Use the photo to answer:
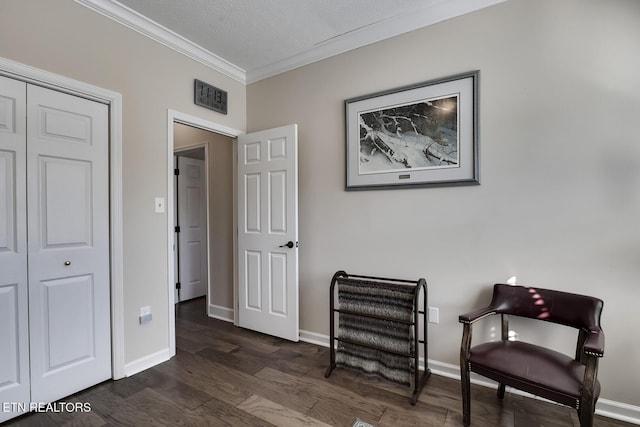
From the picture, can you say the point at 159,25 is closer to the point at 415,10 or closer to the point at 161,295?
the point at 415,10

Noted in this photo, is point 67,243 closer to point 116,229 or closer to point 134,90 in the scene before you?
point 116,229

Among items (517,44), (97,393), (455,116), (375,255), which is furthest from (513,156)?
(97,393)

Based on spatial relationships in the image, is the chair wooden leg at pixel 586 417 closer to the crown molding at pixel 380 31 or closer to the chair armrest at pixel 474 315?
the chair armrest at pixel 474 315

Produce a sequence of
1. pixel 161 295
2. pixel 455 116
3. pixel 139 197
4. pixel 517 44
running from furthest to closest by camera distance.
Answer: pixel 161 295, pixel 139 197, pixel 455 116, pixel 517 44

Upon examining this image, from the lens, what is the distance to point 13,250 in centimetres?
183

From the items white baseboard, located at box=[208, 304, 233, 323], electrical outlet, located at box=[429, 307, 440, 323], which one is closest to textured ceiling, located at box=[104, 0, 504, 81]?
electrical outlet, located at box=[429, 307, 440, 323]

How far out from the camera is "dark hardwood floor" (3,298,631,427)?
1802mm

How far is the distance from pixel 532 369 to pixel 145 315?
266cm

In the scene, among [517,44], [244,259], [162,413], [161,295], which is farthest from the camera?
[244,259]

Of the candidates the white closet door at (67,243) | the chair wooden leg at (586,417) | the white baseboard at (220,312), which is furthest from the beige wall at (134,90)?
the chair wooden leg at (586,417)

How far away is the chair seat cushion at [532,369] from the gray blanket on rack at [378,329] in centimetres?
50

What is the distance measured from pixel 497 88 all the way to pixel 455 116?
308mm

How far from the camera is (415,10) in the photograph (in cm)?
231

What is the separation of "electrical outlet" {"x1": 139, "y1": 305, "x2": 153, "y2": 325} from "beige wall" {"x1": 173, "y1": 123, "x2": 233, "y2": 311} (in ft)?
3.64
